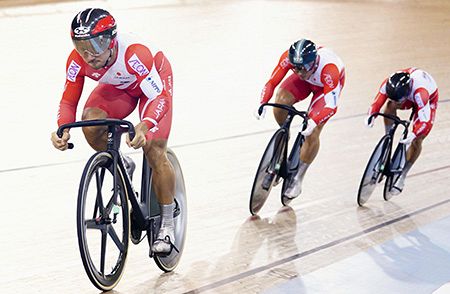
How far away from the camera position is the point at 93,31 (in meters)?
3.18

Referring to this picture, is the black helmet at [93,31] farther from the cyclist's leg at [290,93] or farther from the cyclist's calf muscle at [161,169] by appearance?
the cyclist's leg at [290,93]

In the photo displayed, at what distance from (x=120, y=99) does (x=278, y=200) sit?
1.76 m

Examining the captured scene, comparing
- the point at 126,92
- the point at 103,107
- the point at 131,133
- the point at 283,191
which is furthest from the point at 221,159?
the point at 131,133

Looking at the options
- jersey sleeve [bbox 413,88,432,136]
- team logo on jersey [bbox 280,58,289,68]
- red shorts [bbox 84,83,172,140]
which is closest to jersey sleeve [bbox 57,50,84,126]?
red shorts [bbox 84,83,172,140]

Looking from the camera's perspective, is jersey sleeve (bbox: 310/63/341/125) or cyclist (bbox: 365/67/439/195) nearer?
jersey sleeve (bbox: 310/63/341/125)

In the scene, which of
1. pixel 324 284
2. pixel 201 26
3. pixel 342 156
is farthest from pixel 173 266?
pixel 201 26

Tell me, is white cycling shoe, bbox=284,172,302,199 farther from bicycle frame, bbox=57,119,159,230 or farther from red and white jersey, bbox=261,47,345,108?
bicycle frame, bbox=57,119,159,230

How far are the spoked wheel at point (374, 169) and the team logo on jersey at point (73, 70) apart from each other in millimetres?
2223

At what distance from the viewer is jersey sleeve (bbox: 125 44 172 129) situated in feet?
11.3

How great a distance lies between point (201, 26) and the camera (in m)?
11.3

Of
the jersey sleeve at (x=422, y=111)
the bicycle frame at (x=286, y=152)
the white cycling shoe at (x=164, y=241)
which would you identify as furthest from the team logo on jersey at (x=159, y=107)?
the jersey sleeve at (x=422, y=111)

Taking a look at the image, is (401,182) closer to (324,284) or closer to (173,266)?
(324,284)

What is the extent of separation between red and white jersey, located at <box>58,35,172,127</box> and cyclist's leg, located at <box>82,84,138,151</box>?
6 cm

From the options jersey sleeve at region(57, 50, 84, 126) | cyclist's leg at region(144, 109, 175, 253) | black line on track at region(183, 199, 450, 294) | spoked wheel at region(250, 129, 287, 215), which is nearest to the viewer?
jersey sleeve at region(57, 50, 84, 126)
